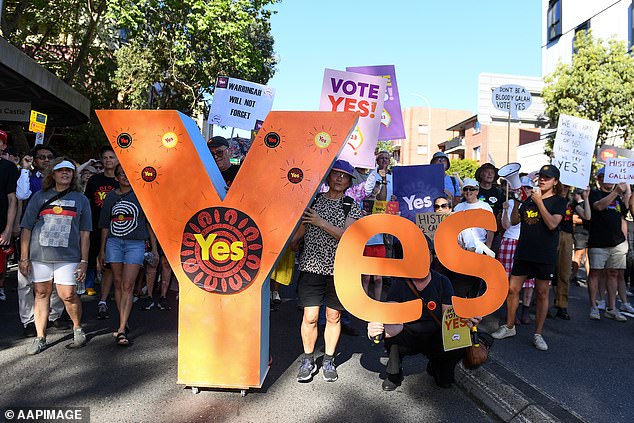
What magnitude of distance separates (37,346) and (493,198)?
17.5 feet

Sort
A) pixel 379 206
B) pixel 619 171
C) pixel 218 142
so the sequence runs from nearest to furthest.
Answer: pixel 218 142 → pixel 379 206 → pixel 619 171

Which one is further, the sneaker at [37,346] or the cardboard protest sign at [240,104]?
the cardboard protest sign at [240,104]

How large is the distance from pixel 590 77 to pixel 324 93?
15.9 metres

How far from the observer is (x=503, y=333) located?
544 cm

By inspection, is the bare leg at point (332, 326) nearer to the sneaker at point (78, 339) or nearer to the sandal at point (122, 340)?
the sandal at point (122, 340)

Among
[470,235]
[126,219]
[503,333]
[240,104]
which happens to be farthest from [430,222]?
[240,104]

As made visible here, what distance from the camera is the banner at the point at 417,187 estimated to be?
5.84m

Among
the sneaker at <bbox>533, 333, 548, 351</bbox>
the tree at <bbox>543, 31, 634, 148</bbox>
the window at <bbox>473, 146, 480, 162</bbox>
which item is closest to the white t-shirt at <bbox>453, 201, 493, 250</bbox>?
the sneaker at <bbox>533, 333, 548, 351</bbox>

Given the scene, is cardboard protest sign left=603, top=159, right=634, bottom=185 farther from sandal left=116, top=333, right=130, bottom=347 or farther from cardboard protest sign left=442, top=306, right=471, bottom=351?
sandal left=116, top=333, right=130, bottom=347

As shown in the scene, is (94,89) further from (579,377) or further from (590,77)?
(579,377)

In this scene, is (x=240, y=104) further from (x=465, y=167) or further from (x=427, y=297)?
(x=465, y=167)


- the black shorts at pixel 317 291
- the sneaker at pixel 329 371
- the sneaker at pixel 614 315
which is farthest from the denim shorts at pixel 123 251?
the sneaker at pixel 614 315

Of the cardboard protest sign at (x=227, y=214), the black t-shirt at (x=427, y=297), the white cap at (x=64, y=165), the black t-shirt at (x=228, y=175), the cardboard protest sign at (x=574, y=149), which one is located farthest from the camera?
the black t-shirt at (x=228, y=175)

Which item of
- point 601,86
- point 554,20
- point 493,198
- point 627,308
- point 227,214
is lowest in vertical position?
point 627,308
